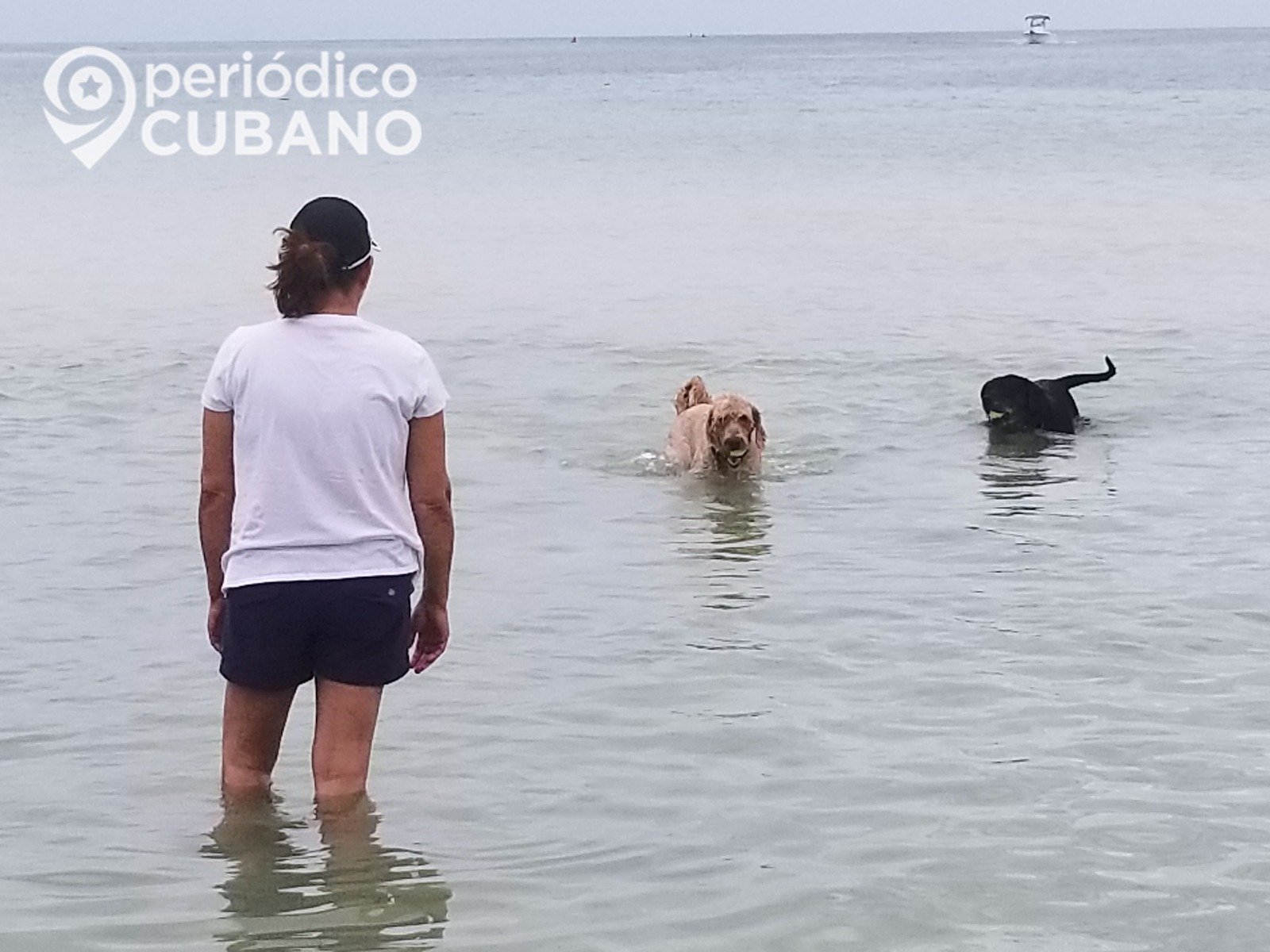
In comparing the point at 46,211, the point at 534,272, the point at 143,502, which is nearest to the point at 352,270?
the point at 143,502

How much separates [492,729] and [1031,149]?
3802 centimetres

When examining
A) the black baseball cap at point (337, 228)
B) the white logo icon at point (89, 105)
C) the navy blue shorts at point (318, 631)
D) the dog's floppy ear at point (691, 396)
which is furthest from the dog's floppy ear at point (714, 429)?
the white logo icon at point (89, 105)

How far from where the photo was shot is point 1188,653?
23.7 ft

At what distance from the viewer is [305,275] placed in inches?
185

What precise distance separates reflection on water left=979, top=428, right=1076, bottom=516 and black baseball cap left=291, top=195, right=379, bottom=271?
5.76 meters

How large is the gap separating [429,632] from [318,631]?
319 millimetres

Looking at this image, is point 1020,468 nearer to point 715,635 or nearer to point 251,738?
point 715,635

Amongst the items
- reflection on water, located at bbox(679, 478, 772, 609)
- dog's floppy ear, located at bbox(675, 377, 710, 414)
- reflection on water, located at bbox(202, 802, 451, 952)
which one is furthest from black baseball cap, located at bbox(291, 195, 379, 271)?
dog's floppy ear, located at bbox(675, 377, 710, 414)

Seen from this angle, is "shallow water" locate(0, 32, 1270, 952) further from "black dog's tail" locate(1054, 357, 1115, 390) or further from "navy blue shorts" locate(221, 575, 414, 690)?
"navy blue shorts" locate(221, 575, 414, 690)

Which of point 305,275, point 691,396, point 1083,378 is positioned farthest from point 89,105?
point 305,275

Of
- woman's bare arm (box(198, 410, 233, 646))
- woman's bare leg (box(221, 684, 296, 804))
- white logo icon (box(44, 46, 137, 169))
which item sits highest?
white logo icon (box(44, 46, 137, 169))

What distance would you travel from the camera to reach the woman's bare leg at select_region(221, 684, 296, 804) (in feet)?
16.5

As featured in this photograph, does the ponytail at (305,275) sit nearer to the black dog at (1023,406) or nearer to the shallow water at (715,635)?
the shallow water at (715,635)

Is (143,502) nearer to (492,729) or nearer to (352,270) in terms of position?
(492,729)
